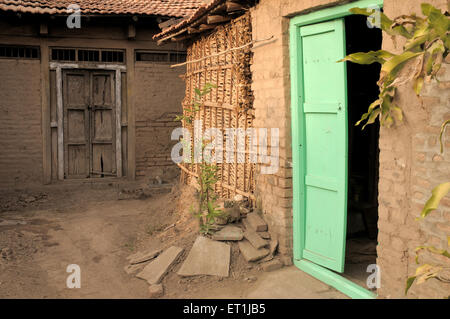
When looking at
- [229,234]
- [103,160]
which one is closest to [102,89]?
[103,160]

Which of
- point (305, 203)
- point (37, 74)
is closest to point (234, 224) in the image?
point (305, 203)

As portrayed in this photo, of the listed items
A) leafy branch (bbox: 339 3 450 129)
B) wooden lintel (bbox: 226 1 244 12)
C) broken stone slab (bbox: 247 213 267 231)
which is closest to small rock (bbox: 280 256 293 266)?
broken stone slab (bbox: 247 213 267 231)

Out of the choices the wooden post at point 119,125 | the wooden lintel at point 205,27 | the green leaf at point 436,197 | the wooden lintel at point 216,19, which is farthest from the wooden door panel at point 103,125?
the green leaf at point 436,197

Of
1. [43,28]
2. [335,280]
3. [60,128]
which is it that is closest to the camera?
[335,280]

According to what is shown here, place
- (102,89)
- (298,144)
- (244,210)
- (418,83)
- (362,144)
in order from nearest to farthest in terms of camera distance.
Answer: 1. (418,83)
2. (298,144)
3. (244,210)
4. (362,144)
5. (102,89)

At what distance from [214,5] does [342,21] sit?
2.03 metres

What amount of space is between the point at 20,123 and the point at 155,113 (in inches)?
108

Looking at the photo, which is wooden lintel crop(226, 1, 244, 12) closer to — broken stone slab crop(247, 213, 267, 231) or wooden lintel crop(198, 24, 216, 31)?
wooden lintel crop(198, 24, 216, 31)

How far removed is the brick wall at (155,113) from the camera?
10.5 m

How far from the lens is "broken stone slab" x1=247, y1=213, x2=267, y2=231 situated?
17.9ft

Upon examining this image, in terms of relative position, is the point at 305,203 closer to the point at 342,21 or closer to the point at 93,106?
the point at 342,21

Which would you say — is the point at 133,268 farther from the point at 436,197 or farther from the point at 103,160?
the point at 103,160

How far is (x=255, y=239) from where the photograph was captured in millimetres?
5359

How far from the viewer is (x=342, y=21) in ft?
14.3
